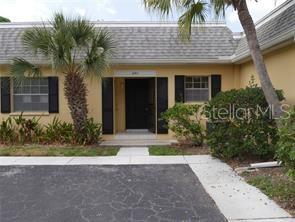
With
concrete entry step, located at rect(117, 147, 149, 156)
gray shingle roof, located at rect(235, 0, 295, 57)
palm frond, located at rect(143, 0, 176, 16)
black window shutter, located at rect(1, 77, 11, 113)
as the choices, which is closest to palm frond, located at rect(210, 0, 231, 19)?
palm frond, located at rect(143, 0, 176, 16)

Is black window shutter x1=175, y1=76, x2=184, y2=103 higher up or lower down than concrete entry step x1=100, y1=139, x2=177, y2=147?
higher up

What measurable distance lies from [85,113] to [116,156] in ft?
8.25

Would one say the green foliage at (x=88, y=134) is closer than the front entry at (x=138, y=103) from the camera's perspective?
Yes

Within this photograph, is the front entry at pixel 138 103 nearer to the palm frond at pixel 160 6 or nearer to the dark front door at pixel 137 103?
the dark front door at pixel 137 103

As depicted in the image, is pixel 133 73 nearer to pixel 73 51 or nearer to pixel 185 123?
pixel 73 51

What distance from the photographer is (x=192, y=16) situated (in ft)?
33.3

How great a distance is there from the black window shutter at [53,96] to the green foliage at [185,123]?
14.5ft

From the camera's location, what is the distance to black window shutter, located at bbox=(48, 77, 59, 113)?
1455 cm

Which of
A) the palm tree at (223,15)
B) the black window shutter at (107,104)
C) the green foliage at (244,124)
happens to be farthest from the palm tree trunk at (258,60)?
the black window shutter at (107,104)

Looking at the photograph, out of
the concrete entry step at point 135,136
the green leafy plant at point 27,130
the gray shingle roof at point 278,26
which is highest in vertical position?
the gray shingle roof at point 278,26

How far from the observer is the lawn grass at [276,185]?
6280 millimetres

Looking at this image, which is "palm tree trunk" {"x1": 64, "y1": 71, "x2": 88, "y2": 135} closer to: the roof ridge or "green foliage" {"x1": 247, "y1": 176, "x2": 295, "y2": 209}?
the roof ridge

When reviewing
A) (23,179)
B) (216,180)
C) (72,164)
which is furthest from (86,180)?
(216,180)

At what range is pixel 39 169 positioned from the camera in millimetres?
9375
